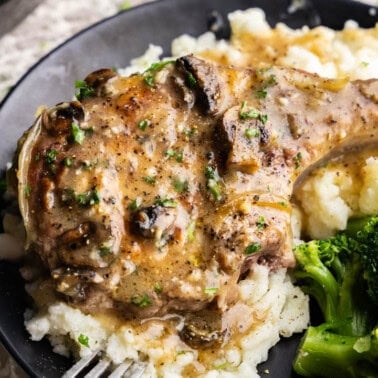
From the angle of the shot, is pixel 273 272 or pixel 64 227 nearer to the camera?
pixel 64 227

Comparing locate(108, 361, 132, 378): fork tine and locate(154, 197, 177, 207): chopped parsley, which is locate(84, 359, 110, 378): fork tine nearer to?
locate(108, 361, 132, 378): fork tine

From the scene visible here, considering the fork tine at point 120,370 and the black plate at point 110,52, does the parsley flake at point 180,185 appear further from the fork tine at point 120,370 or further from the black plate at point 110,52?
the black plate at point 110,52

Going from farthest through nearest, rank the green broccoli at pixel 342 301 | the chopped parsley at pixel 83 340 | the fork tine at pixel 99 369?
1. the green broccoli at pixel 342 301
2. the chopped parsley at pixel 83 340
3. the fork tine at pixel 99 369

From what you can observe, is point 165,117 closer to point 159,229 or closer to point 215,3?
point 159,229

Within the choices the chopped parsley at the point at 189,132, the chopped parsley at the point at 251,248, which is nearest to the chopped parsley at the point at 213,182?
the chopped parsley at the point at 189,132

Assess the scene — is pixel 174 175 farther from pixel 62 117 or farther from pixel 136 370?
pixel 136 370

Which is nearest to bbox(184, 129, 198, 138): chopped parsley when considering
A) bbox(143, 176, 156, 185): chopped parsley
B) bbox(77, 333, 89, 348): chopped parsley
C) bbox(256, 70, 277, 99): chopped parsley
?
bbox(143, 176, 156, 185): chopped parsley

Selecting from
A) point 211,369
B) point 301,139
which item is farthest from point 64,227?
point 301,139
